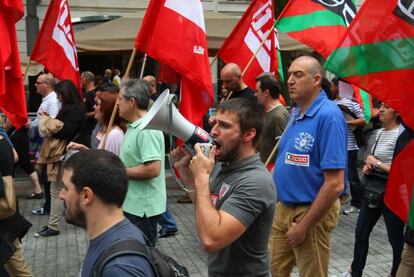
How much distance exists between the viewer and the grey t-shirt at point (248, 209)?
2605 mm

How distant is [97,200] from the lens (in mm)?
2125

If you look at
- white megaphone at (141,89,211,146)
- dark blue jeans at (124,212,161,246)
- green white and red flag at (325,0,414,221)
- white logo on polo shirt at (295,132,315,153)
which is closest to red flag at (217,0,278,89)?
dark blue jeans at (124,212,161,246)

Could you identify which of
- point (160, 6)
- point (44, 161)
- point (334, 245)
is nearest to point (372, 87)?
point (160, 6)

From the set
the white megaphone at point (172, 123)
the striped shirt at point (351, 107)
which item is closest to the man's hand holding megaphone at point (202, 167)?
the white megaphone at point (172, 123)

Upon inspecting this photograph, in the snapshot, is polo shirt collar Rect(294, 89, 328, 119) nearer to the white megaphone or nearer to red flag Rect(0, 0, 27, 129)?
the white megaphone

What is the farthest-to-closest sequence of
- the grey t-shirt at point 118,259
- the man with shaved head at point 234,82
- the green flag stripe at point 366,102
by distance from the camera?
the man with shaved head at point 234,82
the green flag stripe at point 366,102
the grey t-shirt at point 118,259

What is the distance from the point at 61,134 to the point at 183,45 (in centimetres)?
251

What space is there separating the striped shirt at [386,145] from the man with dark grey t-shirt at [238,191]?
7.82 ft

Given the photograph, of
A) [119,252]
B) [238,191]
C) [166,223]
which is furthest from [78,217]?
[166,223]

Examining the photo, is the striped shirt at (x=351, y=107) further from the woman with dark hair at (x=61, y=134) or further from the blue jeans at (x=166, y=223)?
the woman with dark hair at (x=61, y=134)

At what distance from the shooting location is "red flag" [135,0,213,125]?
475 centimetres

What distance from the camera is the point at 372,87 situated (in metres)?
3.23

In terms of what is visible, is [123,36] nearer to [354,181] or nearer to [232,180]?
[354,181]

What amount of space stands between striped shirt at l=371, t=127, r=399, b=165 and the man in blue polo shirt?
1.20 meters
